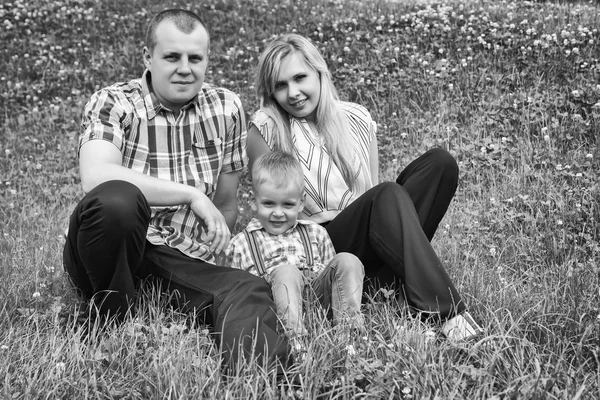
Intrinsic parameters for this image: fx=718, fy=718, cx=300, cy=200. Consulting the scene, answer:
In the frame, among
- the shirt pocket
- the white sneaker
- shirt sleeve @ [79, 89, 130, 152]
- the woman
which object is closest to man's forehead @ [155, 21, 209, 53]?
shirt sleeve @ [79, 89, 130, 152]

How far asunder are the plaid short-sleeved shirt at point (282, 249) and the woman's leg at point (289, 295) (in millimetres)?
164

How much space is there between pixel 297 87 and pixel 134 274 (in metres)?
1.43

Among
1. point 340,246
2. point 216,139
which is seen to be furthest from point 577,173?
point 216,139

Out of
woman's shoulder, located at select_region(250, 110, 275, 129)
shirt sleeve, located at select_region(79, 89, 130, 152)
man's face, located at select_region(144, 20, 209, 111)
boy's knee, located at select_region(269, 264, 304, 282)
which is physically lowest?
boy's knee, located at select_region(269, 264, 304, 282)

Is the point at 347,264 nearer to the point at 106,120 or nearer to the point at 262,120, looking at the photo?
the point at 262,120

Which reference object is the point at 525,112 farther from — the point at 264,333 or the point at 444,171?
the point at 264,333

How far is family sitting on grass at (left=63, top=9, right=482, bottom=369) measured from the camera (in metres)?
3.15

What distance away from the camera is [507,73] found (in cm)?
718

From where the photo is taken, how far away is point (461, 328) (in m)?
3.12

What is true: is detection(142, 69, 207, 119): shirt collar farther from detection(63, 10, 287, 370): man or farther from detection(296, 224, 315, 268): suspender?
detection(296, 224, 315, 268): suspender

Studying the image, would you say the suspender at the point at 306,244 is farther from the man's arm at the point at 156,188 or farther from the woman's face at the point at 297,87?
the woman's face at the point at 297,87

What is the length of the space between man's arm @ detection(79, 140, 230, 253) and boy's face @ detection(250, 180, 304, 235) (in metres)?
0.34

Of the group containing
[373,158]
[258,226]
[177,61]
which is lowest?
[258,226]

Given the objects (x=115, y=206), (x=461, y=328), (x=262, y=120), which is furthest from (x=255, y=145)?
(x=461, y=328)
